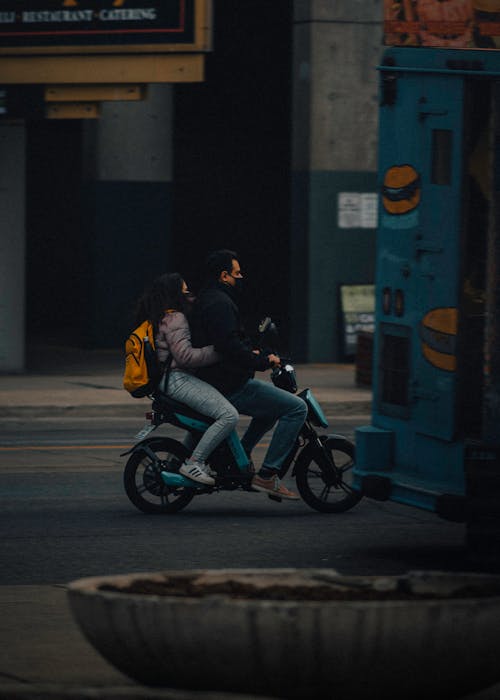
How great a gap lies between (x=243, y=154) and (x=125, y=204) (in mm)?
2227

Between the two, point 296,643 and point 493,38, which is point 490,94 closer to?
point 493,38

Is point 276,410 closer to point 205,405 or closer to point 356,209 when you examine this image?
point 205,405

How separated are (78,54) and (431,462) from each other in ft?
40.9

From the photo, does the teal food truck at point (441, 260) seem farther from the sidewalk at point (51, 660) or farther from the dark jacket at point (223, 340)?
the sidewalk at point (51, 660)

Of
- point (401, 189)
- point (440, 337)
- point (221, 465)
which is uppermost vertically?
point (401, 189)

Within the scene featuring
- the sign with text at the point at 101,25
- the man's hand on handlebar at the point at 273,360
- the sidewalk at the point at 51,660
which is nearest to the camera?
the sidewalk at the point at 51,660

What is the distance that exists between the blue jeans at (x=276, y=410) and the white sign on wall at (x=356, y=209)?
1195 cm

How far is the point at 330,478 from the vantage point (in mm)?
10961

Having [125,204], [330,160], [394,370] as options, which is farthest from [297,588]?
[125,204]

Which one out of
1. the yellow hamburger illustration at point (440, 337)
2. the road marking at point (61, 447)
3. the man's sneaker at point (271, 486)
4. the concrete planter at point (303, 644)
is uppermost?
the yellow hamburger illustration at point (440, 337)

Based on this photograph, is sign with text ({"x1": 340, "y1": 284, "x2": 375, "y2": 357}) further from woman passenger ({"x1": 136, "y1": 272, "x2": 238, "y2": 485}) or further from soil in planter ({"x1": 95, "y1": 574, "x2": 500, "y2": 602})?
soil in planter ({"x1": 95, "y1": 574, "x2": 500, "y2": 602})

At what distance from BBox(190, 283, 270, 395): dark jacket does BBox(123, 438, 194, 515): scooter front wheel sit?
53 centimetres

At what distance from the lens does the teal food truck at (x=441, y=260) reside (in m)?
8.42

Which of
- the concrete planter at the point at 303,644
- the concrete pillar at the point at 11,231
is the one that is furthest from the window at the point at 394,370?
the concrete pillar at the point at 11,231
